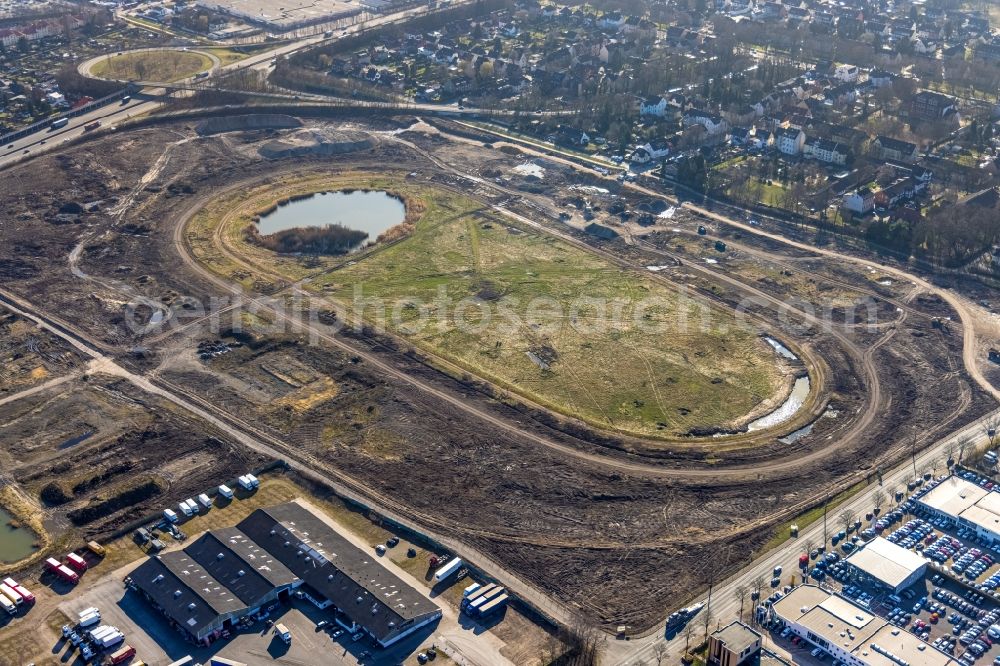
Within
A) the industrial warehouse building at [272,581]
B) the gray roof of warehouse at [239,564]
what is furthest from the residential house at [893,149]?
the gray roof of warehouse at [239,564]

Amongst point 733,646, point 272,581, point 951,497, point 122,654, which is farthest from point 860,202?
point 122,654

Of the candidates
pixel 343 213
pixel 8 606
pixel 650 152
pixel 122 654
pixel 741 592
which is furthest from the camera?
pixel 650 152

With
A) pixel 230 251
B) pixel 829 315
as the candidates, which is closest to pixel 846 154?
pixel 829 315

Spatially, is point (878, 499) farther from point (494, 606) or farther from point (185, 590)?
point (185, 590)

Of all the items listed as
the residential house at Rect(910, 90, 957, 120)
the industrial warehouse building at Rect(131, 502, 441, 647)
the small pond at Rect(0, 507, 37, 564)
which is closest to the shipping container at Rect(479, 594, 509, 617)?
the industrial warehouse building at Rect(131, 502, 441, 647)

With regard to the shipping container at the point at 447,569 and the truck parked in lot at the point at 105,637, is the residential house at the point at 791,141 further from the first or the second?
the truck parked in lot at the point at 105,637

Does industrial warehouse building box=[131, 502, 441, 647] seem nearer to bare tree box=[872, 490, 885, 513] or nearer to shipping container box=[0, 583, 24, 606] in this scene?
shipping container box=[0, 583, 24, 606]
